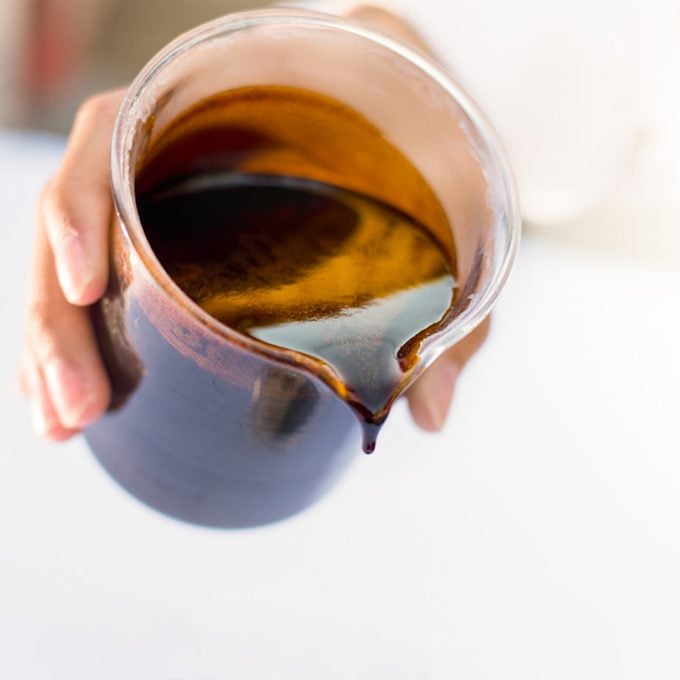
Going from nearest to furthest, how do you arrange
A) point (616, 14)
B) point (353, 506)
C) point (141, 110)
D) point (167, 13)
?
point (141, 110) < point (353, 506) < point (616, 14) < point (167, 13)

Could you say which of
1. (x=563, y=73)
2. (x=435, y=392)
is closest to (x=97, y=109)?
(x=435, y=392)

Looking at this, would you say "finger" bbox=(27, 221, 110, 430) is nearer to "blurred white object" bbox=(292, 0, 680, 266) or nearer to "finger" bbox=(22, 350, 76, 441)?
"finger" bbox=(22, 350, 76, 441)

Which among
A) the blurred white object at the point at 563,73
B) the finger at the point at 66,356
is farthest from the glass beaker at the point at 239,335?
the blurred white object at the point at 563,73

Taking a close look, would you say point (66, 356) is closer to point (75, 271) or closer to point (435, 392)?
point (75, 271)

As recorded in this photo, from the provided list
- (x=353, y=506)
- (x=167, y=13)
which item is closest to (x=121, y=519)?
(x=353, y=506)

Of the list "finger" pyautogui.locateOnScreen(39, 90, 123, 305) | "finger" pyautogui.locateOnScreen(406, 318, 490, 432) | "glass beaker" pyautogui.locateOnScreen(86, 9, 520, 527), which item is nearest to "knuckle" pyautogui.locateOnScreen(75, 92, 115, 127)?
"finger" pyautogui.locateOnScreen(39, 90, 123, 305)

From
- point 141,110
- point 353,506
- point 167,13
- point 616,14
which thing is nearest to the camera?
point 141,110

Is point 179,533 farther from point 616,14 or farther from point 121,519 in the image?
point 616,14
